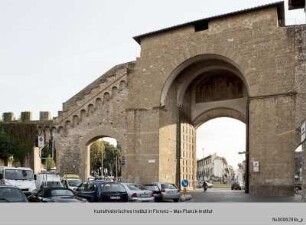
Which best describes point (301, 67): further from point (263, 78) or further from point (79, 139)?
point (79, 139)

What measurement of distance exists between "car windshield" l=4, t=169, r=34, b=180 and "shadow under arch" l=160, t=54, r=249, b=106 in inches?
468

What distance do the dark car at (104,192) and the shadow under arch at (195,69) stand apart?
14135 mm

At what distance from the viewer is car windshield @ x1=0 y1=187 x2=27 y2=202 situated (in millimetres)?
11303

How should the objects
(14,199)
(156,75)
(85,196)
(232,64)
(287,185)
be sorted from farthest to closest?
1. (156,75)
2. (232,64)
3. (287,185)
4. (85,196)
5. (14,199)

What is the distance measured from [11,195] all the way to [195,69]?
2270 centimetres

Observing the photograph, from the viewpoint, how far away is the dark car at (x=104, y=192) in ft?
56.6

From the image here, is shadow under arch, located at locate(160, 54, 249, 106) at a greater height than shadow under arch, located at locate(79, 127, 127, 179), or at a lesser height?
greater

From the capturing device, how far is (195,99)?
35375 millimetres

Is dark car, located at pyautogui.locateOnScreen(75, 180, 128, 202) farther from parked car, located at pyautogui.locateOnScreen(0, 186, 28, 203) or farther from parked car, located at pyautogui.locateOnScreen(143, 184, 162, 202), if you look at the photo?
parked car, located at pyautogui.locateOnScreen(0, 186, 28, 203)

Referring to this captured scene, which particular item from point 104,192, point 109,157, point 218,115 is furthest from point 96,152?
point 104,192

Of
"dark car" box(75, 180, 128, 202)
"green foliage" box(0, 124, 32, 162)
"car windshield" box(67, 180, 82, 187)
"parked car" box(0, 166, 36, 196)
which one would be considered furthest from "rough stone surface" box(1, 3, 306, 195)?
"dark car" box(75, 180, 128, 202)
